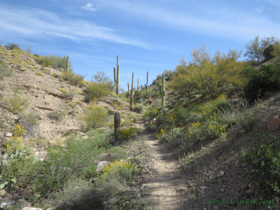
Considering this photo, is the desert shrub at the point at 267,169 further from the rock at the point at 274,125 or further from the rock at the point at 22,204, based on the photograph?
the rock at the point at 22,204

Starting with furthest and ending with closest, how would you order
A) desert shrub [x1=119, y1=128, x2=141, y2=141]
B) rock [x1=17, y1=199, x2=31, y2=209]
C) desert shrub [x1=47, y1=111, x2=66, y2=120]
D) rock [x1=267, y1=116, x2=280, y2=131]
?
desert shrub [x1=47, y1=111, x2=66, y2=120], desert shrub [x1=119, y1=128, x2=141, y2=141], rock [x1=17, y1=199, x2=31, y2=209], rock [x1=267, y1=116, x2=280, y2=131]

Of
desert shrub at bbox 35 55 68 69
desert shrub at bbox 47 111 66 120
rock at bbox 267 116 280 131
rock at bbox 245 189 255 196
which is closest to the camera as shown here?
rock at bbox 245 189 255 196

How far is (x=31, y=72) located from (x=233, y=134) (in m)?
17.9

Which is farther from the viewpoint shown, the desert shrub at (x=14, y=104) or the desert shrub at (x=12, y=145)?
the desert shrub at (x=14, y=104)

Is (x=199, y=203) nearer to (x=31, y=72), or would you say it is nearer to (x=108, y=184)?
(x=108, y=184)

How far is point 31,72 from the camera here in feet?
54.7

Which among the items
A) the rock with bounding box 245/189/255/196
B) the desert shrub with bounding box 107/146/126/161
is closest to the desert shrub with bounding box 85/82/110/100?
the desert shrub with bounding box 107/146/126/161

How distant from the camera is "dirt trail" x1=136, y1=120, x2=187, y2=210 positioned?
11.8 feet

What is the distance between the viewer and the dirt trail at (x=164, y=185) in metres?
3.61

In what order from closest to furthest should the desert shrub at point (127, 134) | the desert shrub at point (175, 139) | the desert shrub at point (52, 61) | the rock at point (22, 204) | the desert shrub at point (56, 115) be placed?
the rock at point (22, 204)
the desert shrub at point (175, 139)
the desert shrub at point (127, 134)
the desert shrub at point (56, 115)
the desert shrub at point (52, 61)

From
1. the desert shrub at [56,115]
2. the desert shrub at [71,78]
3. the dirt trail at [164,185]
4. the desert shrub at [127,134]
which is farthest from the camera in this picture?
the desert shrub at [71,78]

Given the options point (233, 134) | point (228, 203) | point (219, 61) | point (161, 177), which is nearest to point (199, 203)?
point (228, 203)

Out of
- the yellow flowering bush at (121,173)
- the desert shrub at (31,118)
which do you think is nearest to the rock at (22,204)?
the yellow flowering bush at (121,173)

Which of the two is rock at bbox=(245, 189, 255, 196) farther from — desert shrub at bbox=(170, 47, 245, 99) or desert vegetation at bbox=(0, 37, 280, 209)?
desert shrub at bbox=(170, 47, 245, 99)
